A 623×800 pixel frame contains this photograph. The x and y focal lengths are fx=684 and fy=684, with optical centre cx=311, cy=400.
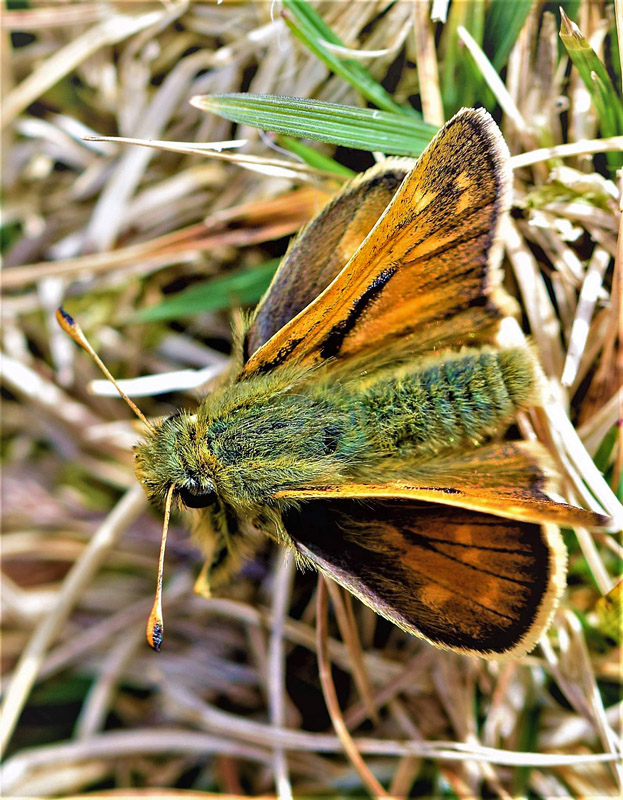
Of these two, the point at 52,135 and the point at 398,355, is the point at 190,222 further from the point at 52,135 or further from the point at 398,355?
the point at 398,355

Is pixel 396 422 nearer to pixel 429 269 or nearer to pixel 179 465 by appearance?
pixel 429 269

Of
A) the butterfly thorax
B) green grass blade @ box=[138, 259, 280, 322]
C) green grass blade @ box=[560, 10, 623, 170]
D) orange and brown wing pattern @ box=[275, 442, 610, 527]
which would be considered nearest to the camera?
orange and brown wing pattern @ box=[275, 442, 610, 527]

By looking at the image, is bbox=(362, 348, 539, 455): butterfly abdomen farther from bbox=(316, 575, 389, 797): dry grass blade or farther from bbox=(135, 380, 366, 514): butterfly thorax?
bbox=(316, 575, 389, 797): dry grass blade

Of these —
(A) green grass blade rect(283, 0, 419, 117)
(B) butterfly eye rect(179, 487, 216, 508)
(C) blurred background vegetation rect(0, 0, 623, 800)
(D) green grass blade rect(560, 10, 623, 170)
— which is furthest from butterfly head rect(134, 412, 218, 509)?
(D) green grass blade rect(560, 10, 623, 170)

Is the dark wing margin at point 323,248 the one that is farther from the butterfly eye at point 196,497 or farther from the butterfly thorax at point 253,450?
the butterfly eye at point 196,497

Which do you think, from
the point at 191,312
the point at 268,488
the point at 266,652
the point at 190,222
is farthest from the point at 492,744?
the point at 190,222
